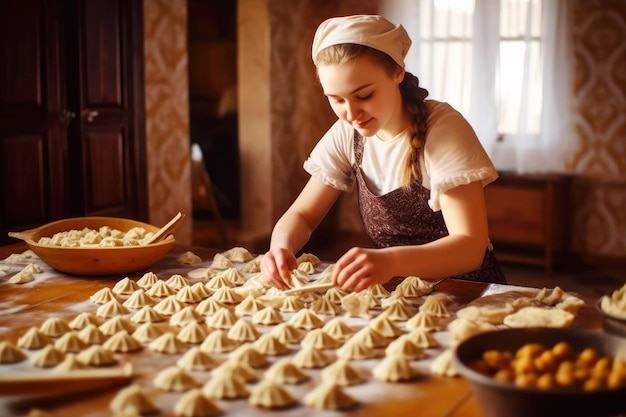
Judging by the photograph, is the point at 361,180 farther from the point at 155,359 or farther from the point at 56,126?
the point at 56,126

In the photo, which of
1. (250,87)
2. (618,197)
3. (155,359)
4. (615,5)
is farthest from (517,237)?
(155,359)

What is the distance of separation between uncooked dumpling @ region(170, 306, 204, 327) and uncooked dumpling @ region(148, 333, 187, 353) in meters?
0.12

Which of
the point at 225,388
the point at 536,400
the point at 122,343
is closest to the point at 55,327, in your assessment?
the point at 122,343

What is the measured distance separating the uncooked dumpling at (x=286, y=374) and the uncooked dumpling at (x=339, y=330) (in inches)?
8.0

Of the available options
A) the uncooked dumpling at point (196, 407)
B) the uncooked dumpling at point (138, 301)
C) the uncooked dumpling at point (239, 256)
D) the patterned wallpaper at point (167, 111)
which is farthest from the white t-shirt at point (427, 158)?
the patterned wallpaper at point (167, 111)

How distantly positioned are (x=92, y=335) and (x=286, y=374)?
434 mm

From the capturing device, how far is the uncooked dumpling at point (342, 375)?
1.20m

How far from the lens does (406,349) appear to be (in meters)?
1.31

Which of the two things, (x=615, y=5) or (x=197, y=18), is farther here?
(x=197, y=18)

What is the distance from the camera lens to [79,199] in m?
4.17


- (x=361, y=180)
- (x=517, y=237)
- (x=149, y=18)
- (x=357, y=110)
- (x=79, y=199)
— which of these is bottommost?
(x=517, y=237)

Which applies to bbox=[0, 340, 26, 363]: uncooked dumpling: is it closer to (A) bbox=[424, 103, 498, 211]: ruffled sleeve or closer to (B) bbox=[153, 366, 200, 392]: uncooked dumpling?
(B) bbox=[153, 366, 200, 392]: uncooked dumpling

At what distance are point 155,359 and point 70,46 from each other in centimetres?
318

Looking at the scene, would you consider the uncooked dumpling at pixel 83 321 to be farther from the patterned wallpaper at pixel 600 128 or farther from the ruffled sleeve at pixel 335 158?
the patterned wallpaper at pixel 600 128
